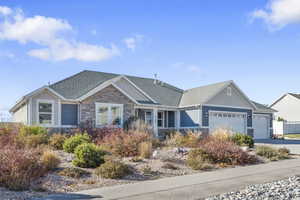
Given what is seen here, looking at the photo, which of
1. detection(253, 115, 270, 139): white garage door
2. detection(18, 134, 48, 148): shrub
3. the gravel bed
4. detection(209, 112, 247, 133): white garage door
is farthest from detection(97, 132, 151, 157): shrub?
detection(253, 115, 270, 139): white garage door

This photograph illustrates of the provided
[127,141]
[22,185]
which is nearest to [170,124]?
[127,141]

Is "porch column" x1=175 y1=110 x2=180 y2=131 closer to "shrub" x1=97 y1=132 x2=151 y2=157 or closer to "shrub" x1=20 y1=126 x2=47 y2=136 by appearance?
"shrub" x1=97 y1=132 x2=151 y2=157

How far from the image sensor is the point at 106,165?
33.0 ft

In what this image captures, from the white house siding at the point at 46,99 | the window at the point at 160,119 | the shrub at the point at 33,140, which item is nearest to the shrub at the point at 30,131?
the shrub at the point at 33,140

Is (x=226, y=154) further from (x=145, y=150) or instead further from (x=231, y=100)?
(x=231, y=100)

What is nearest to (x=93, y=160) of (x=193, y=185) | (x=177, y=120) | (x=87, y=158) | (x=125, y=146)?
(x=87, y=158)

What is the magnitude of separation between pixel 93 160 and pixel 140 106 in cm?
1293

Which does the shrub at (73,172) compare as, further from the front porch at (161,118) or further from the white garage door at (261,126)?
the white garage door at (261,126)

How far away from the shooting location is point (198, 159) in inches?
484

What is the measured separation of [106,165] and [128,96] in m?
13.3

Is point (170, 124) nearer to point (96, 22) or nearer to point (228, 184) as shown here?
point (96, 22)

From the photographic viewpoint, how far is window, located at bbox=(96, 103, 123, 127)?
2170cm

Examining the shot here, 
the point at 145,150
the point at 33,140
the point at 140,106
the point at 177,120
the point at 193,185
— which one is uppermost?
the point at 140,106

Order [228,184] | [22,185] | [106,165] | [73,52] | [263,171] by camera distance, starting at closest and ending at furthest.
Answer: [22,185] < [228,184] < [106,165] < [263,171] < [73,52]
